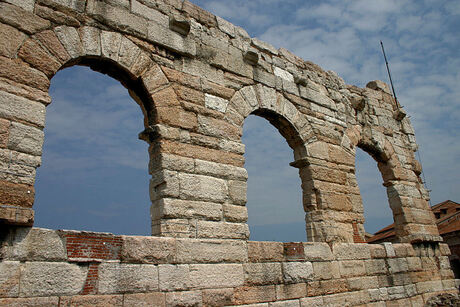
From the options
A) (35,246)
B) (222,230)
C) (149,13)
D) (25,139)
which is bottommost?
(35,246)

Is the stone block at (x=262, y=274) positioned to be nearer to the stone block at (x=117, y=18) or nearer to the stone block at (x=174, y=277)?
the stone block at (x=174, y=277)

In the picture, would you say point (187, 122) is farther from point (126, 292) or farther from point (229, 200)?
point (126, 292)

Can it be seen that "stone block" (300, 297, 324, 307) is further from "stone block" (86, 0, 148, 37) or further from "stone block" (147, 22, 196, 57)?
"stone block" (86, 0, 148, 37)

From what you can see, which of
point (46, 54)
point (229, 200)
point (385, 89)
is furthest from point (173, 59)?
point (385, 89)

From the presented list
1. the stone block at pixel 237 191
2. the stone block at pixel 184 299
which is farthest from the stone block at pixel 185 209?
the stone block at pixel 184 299

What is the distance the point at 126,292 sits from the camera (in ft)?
13.2

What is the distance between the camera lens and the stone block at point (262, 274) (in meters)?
5.05

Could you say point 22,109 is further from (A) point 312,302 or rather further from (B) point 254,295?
(A) point 312,302

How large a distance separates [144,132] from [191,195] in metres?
1.06

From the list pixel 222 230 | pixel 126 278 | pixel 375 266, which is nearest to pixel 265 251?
pixel 222 230

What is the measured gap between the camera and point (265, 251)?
17.6 feet

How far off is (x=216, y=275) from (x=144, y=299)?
98 cm

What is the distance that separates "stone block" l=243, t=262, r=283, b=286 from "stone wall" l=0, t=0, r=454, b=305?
0.07 ft

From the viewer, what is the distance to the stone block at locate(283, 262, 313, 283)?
546 centimetres
